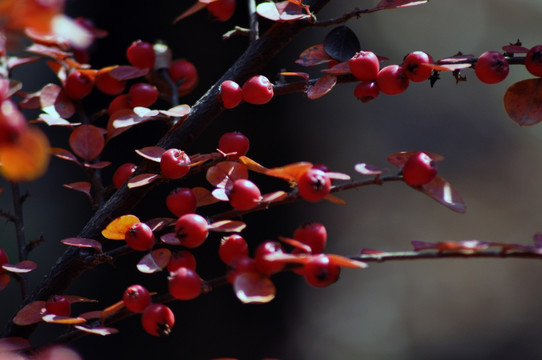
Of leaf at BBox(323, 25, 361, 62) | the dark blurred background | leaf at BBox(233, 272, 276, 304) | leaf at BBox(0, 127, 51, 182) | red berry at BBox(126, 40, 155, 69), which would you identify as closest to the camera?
leaf at BBox(0, 127, 51, 182)

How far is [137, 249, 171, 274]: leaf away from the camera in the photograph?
0.56 m

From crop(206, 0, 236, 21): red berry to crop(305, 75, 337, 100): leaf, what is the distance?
225 millimetres

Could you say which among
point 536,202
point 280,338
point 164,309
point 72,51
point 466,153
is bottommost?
point 280,338

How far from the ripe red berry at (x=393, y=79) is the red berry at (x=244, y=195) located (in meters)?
0.20

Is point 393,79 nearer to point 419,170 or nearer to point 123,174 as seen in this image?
point 419,170

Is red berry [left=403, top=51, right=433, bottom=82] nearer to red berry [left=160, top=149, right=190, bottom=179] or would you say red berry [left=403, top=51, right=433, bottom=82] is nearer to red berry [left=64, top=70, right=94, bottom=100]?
red berry [left=160, top=149, right=190, bottom=179]

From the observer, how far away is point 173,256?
579 mm

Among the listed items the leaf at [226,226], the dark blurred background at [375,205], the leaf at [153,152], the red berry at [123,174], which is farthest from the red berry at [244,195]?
the dark blurred background at [375,205]

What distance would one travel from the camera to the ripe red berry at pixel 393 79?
607 millimetres

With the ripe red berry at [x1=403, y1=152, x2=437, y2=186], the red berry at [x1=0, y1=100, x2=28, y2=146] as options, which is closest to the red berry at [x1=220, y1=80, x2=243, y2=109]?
the ripe red berry at [x1=403, y1=152, x2=437, y2=186]

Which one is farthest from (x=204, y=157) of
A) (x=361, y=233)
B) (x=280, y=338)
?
(x=361, y=233)

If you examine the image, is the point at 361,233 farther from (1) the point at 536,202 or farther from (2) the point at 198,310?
→ (2) the point at 198,310

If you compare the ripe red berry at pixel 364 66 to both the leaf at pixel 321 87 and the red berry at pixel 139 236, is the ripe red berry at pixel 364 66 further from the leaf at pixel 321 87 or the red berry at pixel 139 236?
the red berry at pixel 139 236

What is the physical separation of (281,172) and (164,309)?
19 centimetres
